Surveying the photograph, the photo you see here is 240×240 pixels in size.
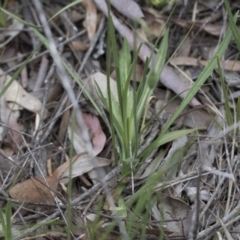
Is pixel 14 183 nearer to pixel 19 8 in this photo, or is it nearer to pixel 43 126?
pixel 43 126

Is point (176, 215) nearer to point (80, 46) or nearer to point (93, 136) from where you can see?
point (93, 136)

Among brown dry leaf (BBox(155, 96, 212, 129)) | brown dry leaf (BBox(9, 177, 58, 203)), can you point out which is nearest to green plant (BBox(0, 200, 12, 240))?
brown dry leaf (BBox(9, 177, 58, 203))

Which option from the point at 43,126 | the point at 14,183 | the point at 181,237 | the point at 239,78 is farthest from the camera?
the point at 239,78

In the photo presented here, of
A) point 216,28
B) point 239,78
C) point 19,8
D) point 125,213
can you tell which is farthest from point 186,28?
point 125,213

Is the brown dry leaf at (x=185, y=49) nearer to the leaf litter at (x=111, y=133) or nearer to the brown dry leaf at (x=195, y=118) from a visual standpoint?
the leaf litter at (x=111, y=133)

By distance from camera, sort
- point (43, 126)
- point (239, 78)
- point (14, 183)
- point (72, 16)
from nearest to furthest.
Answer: point (14, 183) < point (43, 126) < point (239, 78) < point (72, 16)

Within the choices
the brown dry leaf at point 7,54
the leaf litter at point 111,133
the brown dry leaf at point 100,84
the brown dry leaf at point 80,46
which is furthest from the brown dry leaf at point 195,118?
the brown dry leaf at point 7,54

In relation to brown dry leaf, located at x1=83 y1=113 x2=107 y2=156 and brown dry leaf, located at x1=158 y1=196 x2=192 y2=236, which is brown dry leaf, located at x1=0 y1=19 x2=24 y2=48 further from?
brown dry leaf, located at x1=158 y1=196 x2=192 y2=236

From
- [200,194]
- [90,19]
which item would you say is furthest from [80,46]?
[200,194]

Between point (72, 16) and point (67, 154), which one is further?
point (72, 16)
